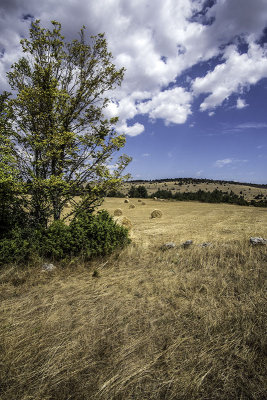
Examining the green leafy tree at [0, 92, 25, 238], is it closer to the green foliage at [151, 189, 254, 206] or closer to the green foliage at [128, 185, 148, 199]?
the green foliage at [151, 189, 254, 206]

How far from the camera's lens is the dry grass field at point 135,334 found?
2277 millimetres

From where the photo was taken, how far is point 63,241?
6031mm

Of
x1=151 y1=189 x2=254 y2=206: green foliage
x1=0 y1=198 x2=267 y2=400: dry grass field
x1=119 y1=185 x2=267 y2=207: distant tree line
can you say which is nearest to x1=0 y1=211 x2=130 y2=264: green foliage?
x1=0 y1=198 x2=267 y2=400: dry grass field

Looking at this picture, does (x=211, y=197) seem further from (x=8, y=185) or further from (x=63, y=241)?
(x=8, y=185)

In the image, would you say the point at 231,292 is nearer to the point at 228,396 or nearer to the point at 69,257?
the point at 228,396

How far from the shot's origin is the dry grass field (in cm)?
228

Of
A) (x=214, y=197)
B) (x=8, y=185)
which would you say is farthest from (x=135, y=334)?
(x=214, y=197)

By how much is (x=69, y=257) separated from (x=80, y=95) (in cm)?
585

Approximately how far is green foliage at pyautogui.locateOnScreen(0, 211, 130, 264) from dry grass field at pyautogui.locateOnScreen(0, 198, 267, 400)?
583 mm

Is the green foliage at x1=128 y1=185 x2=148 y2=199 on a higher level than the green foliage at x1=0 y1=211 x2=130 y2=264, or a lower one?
higher

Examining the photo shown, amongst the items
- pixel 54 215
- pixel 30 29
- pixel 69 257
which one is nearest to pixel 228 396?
pixel 69 257

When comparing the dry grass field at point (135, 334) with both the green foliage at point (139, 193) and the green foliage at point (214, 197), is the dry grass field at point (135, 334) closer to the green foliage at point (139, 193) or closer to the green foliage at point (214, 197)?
the green foliage at point (214, 197)

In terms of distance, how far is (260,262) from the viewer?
563 centimetres

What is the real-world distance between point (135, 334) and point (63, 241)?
3811mm
